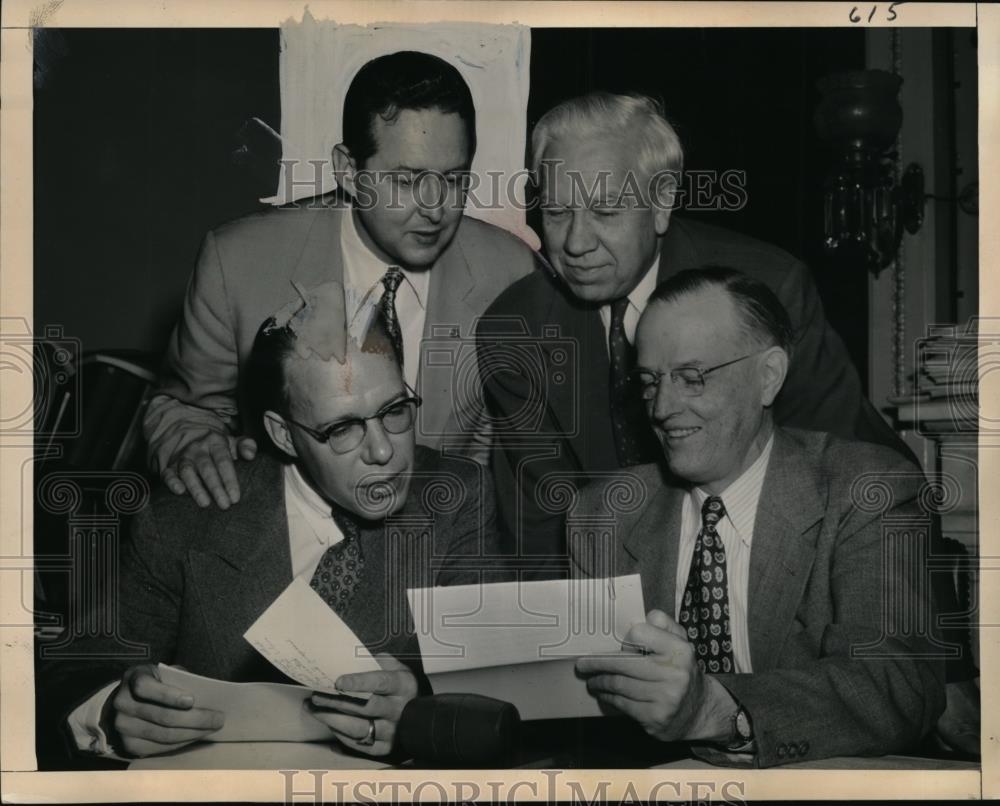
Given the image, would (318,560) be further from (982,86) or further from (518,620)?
(982,86)

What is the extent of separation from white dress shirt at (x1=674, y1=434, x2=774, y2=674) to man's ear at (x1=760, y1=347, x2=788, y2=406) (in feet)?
0.41

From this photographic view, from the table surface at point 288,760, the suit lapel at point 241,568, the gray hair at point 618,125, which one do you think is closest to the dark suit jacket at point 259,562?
the suit lapel at point 241,568

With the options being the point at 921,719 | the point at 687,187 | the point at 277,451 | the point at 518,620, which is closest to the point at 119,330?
the point at 277,451

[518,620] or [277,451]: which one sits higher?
[277,451]

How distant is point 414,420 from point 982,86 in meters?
1.91

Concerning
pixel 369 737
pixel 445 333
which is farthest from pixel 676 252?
pixel 369 737

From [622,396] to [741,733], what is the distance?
1.00 m

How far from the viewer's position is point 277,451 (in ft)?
11.4

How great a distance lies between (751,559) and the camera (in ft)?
11.3

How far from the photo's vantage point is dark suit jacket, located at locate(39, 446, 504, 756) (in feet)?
11.3

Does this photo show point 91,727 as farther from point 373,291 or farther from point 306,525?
point 373,291

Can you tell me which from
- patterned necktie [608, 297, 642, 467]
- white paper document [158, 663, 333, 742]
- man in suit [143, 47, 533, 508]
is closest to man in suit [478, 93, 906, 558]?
patterned necktie [608, 297, 642, 467]

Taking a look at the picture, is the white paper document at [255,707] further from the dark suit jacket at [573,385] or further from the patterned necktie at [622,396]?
the patterned necktie at [622,396]

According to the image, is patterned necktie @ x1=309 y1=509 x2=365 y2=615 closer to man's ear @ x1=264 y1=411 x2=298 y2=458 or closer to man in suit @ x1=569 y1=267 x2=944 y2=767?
man's ear @ x1=264 y1=411 x2=298 y2=458
